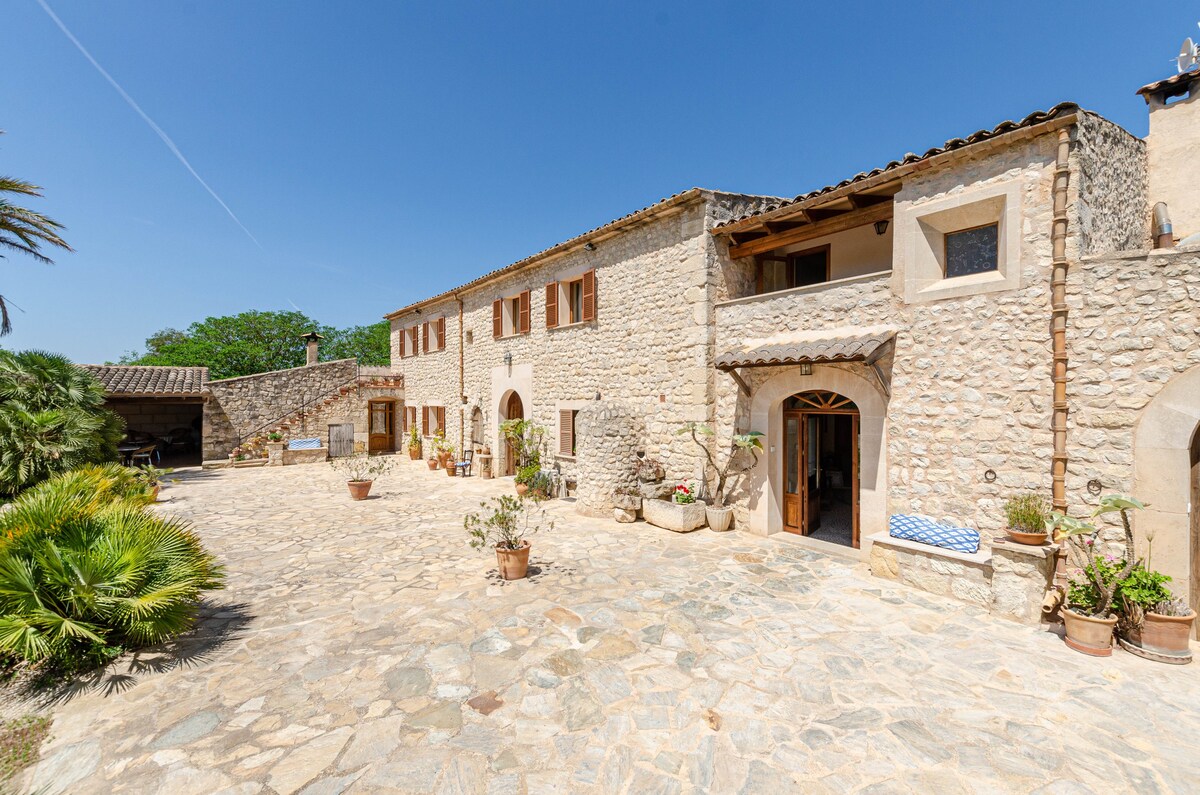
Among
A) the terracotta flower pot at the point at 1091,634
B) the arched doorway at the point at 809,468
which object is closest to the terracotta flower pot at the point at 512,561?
the arched doorway at the point at 809,468

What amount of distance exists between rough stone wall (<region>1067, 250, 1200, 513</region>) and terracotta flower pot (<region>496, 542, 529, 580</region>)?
6.40 meters

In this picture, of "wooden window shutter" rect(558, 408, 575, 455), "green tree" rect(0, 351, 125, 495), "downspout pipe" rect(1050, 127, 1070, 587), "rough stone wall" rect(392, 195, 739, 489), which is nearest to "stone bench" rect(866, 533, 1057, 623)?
"downspout pipe" rect(1050, 127, 1070, 587)

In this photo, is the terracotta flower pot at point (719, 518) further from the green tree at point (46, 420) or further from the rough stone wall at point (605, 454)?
the green tree at point (46, 420)

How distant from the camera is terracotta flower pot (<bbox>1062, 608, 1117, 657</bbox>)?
4535mm

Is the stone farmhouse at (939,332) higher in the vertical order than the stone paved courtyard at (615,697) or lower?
higher

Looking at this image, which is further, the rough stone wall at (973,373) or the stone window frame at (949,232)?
the stone window frame at (949,232)

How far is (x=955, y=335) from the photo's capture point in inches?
246

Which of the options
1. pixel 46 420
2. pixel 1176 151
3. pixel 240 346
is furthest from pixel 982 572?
pixel 240 346

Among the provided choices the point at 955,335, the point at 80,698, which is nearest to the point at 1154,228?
the point at 955,335

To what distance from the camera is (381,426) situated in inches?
896

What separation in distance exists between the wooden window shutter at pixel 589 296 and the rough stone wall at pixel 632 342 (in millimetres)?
135

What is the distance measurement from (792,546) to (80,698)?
833 cm

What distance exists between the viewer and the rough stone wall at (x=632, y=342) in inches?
364

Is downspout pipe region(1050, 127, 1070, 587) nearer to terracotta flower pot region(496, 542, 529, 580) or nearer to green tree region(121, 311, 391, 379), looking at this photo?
terracotta flower pot region(496, 542, 529, 580)
